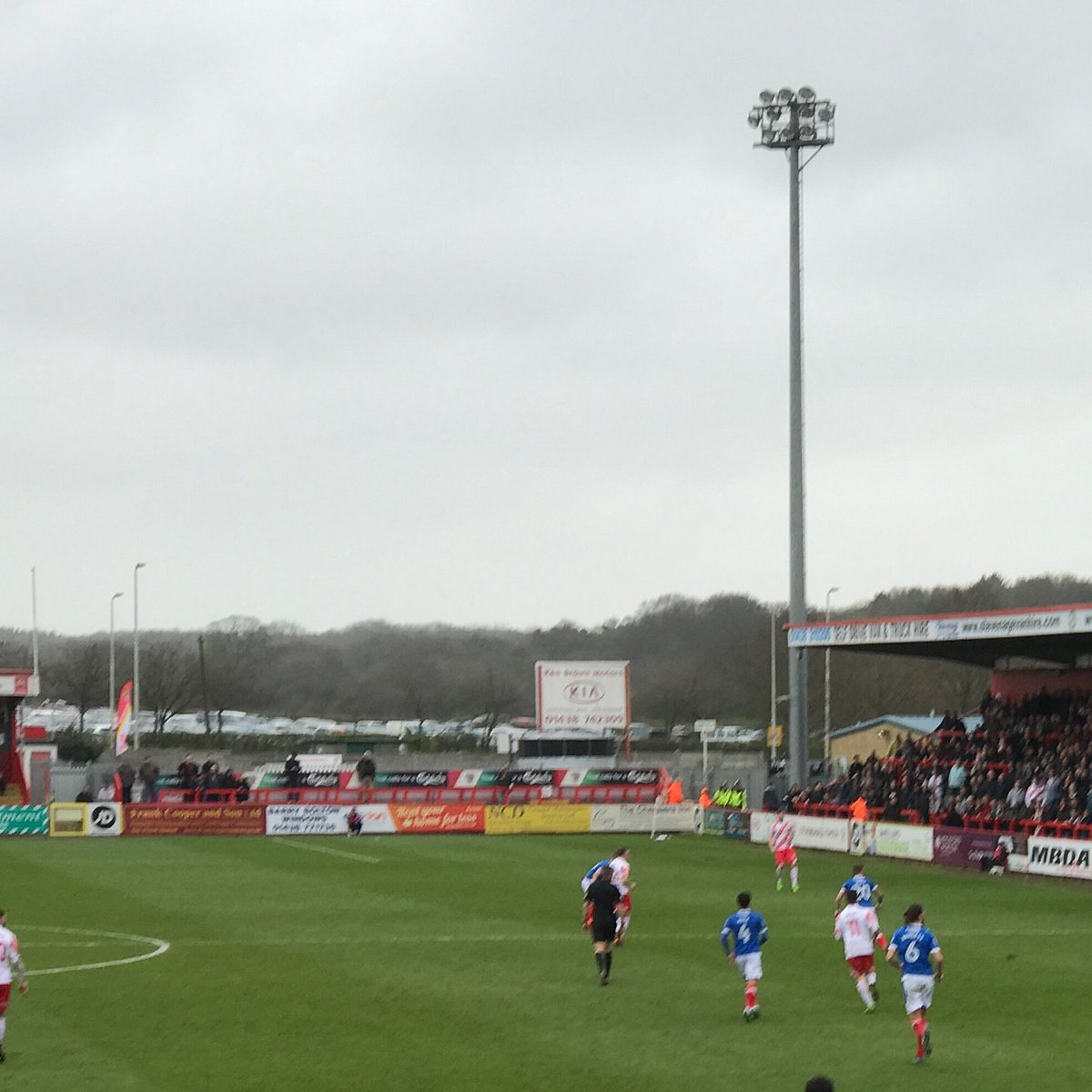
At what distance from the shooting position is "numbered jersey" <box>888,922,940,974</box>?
18.2m

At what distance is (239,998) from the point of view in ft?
72.4

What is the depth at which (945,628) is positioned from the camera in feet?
158

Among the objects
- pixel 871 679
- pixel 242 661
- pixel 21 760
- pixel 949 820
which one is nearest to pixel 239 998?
pixel 949 820

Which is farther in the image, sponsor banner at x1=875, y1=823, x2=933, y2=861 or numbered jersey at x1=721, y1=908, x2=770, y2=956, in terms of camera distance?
sponsor banner at x1=875, y1=823, x2=933, y2=861

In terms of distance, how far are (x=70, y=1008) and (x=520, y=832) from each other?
35.4 m

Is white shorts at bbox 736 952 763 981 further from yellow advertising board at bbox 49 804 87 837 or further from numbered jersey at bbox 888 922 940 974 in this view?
yellow advertising board at bbox 49 804 87 837

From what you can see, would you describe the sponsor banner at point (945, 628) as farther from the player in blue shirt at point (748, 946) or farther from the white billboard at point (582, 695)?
the player in blue shirt at point (748, 946)

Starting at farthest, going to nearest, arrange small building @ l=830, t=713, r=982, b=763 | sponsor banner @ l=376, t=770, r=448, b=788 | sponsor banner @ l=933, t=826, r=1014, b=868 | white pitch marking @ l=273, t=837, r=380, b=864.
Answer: small building @ l=830, t=713, r=982, b=763 → sponsor banner @ l=376, t=770, r=448, b=788 → white pitch marking @ l=273, t=837, r=380, b=864 → sponsor banner @ l=933, t=826, r=1014, b=868

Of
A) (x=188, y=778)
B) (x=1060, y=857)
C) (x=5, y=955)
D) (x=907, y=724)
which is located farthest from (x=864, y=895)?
(x=907, y=724)

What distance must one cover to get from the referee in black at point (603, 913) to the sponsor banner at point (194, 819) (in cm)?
3343

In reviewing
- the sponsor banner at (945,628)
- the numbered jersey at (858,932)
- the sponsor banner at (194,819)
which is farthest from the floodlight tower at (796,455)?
the numbered jersey at (858,932)

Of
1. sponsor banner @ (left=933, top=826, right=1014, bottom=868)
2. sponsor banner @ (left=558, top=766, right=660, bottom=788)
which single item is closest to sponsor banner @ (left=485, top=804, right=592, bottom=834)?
sponsor banner @ (left=558, top=766, right=660, bottom=788)

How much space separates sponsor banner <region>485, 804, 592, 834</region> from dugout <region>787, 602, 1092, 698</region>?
977cm

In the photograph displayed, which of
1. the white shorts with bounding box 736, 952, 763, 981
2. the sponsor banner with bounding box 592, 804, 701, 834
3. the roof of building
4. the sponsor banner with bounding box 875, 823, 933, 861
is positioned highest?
the white shorts with bounding box 736, 952, 763, 981
